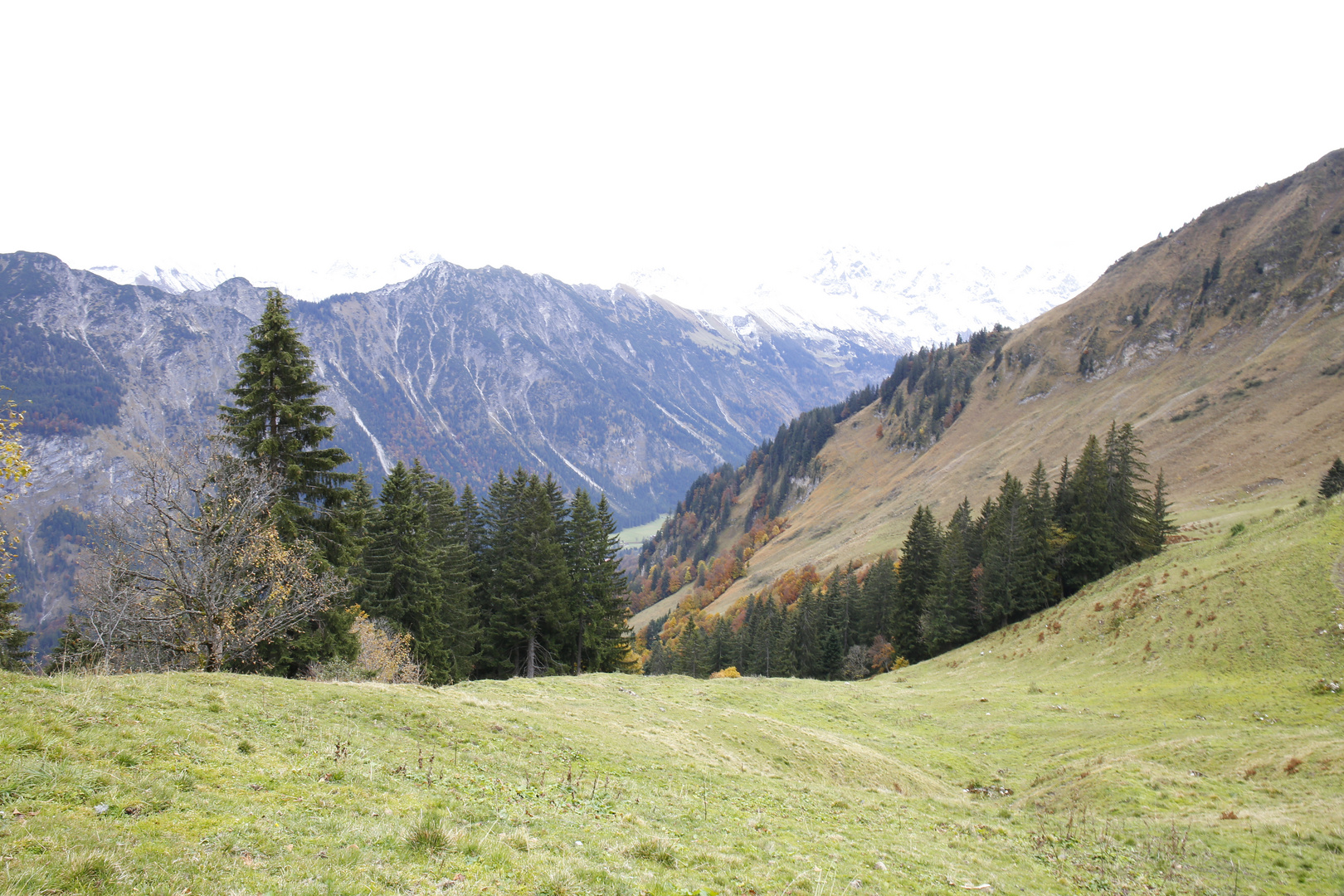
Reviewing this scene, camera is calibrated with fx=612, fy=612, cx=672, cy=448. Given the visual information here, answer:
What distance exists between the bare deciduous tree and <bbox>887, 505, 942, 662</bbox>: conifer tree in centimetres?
6048

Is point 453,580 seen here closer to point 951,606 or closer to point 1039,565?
point 951,606

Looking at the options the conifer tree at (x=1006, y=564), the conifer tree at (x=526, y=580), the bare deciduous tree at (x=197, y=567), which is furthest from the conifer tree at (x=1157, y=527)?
the bare deciduous tree at (x=197, y=567)

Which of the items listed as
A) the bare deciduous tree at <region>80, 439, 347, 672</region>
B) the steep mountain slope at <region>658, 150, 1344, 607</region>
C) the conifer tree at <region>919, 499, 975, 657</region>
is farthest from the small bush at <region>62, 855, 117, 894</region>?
the steep mountain slope at <region>658, 150, 1344, 607</region>

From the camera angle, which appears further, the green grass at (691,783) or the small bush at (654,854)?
the small bush at (654,854)

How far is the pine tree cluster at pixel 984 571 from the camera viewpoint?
189 ft

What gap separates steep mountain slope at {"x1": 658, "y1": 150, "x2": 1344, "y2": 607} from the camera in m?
83.2

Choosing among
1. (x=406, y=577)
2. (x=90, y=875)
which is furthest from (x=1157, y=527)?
(x=90, y=875)

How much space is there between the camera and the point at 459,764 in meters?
15.7

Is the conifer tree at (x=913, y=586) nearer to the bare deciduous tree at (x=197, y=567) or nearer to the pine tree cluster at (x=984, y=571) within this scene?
the pine tree cluster at (x=984, y=571)

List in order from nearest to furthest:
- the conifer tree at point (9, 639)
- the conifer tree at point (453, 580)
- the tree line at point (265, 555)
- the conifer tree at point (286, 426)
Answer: the tree line at point (265, 555) < the conifer tree at point (286, 426) < the conifer tree at point (9, 639) < the conifer tree at point (453, 580)

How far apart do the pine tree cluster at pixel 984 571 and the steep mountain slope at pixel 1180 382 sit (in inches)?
947

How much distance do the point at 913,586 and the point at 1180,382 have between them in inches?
3204

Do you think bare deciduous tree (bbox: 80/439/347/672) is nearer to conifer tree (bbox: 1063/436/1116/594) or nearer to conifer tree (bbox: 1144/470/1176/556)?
conifer tree (bbox: 1063/436/1116/594)

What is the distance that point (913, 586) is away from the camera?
6888 centimetres
